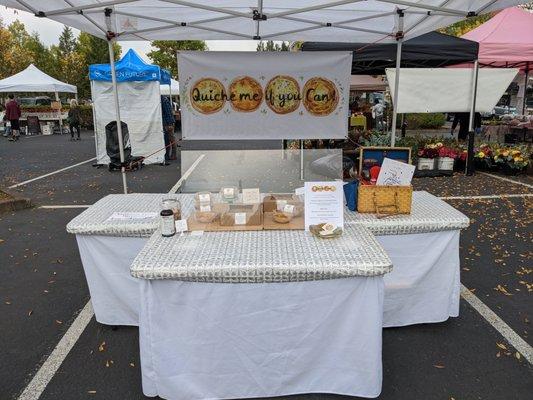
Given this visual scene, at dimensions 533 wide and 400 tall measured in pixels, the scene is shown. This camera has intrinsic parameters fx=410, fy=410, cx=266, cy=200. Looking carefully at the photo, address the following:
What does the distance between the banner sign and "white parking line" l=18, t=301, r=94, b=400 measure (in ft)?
6.45

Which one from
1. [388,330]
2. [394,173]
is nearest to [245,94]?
[394,173]

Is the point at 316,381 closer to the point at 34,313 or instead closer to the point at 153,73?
the point at 34,313

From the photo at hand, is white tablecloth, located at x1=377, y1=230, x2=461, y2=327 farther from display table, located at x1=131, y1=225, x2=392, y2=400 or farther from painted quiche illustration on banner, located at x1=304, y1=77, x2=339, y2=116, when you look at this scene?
painted quiche illustration on banner, located at x1=304, y1=77, x2=339, y2=116

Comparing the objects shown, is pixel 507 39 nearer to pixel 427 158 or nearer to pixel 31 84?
pixel 427 158

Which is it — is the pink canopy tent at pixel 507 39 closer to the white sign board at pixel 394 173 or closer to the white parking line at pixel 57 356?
the white sign board at pixel 394 173

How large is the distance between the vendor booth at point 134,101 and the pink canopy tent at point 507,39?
7529 millimetres

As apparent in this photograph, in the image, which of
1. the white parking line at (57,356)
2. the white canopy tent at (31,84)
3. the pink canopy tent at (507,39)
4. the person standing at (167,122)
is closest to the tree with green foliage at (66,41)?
the white canopy tent at (31,84)

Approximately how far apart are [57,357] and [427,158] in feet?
24.5

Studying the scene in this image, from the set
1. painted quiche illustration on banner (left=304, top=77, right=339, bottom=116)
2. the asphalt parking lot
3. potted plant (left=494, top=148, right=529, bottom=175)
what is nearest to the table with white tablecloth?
the asphalt parking lot

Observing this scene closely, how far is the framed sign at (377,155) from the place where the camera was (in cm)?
313

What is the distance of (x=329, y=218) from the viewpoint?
2445 millimetres

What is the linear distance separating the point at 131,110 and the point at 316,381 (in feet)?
29.0

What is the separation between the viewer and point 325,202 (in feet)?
7.98

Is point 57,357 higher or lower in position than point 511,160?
lower
